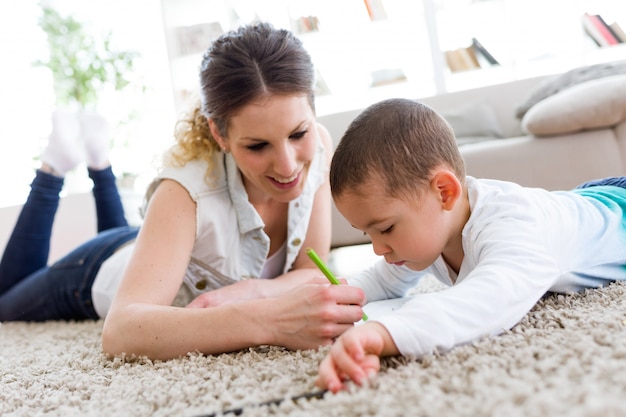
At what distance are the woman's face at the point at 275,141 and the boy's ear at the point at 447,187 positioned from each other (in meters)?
0.32

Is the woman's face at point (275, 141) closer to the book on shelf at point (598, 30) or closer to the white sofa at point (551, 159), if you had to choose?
the white sofa at point (551, 159)

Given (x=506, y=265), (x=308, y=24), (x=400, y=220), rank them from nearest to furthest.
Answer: (x=506, y=265), (x=400, y=220), (x=308, y=24)

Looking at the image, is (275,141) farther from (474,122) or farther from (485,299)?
(474,122)

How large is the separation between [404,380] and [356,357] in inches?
2.2

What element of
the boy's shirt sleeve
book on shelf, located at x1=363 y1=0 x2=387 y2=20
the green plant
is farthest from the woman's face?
book on shelf, located at x1=363 y1=0 x2=387 y2=20

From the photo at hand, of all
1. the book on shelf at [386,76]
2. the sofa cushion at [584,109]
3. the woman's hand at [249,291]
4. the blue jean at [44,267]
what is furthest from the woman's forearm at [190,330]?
the book on shelf at [386,76]

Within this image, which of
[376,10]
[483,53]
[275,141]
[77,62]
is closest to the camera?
[275,141]

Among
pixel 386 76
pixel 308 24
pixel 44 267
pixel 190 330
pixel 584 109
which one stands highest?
pixel 308 24

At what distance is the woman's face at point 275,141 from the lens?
3.48 ft

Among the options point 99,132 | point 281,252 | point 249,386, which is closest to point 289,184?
point 281,252

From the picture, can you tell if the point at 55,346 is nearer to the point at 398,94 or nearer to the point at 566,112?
the point at 566,112

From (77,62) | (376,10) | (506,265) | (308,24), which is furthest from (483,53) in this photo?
(506,265)

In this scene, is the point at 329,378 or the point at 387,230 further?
the point at 387,230

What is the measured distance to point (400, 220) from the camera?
0.84 m
